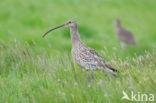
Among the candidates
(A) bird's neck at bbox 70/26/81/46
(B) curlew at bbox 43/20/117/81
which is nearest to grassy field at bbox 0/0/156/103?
(B) curlew at bbox 43/20/117/81

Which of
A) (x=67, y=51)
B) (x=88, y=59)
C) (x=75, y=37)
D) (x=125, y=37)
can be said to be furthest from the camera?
→ (x=125, y=37)

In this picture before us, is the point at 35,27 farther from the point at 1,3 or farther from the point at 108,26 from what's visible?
the point at 108,26

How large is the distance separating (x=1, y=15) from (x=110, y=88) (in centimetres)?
1175

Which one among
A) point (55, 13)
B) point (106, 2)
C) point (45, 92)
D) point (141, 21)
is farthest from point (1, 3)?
point (45, 92)

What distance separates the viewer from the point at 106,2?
1941 cm

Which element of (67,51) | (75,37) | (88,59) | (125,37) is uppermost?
(125,37)

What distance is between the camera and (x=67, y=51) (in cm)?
616

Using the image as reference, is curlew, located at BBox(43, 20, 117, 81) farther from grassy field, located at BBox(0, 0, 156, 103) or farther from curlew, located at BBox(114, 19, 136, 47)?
curlew, located at BBox(114, 19, 136, 47)

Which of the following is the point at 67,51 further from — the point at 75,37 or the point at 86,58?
the point at 75,37

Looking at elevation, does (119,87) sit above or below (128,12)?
below

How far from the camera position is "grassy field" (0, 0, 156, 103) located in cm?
516

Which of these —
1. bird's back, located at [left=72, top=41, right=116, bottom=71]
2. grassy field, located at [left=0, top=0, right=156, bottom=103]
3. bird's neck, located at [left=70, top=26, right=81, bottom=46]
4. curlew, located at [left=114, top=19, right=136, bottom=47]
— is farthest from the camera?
curlew, located at [left=114, top=19, right=136, bottom=47]

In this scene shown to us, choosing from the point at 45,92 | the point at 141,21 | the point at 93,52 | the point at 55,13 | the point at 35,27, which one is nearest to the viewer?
the point at 45,92

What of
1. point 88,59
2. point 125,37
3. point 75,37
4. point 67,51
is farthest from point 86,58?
point 125,37
